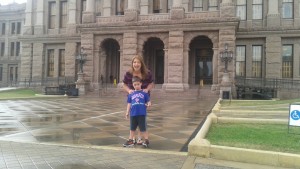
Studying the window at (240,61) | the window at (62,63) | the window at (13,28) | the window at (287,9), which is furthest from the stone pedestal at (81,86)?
the window at (13,28)

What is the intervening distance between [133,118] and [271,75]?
30625 mm

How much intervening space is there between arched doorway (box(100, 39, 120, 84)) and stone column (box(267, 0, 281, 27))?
56.3ft

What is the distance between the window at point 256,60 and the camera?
118 feet

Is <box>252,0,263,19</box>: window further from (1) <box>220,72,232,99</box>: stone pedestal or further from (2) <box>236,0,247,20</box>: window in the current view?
(1) <box>220,72,232,99</box>: stone pedestal

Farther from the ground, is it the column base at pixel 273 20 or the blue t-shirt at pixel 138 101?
the column base at pixel 273 20

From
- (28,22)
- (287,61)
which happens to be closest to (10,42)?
(28,22)

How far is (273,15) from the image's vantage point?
35.3 meters

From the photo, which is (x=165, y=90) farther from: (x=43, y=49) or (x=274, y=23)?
(x=43, y=49)

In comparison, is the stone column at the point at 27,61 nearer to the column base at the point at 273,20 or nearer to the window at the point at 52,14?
the window at the point at 52,14

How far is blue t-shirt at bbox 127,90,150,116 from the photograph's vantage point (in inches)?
282

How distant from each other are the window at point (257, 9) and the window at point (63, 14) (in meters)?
24.0

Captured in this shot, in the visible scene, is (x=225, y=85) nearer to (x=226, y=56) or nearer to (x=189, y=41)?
(x=226, y=56)

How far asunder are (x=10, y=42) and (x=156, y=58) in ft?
126

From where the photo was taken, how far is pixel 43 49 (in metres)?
43.3
